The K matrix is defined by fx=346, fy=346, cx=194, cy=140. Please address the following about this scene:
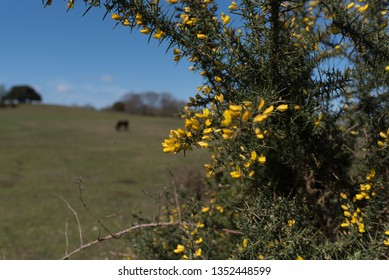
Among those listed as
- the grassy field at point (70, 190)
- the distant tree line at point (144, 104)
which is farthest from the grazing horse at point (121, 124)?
the distant tree line at point (144, 104)

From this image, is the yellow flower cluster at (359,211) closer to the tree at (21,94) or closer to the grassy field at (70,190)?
the grassy field at (70,190)

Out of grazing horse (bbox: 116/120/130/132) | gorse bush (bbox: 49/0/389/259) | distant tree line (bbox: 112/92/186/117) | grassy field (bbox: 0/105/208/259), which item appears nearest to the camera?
gorse bush (bbox: 49/0/389/259)

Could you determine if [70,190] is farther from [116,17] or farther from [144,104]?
[144,104]

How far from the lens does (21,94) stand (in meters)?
79.9

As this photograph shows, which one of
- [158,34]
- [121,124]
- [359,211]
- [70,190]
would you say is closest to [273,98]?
→ [158,34]

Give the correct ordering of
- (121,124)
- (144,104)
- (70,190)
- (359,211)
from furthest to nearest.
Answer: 1. (144,104)
2. (121,124)
3. (70,190)
4. (359,211)

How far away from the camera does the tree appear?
7875 centimetres

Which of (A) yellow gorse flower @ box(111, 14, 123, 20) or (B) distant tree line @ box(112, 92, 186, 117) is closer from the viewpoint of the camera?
(A) yellow gorse flower @ box(111, 14, 123, 20)

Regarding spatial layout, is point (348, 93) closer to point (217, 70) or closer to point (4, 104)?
point (217, 70)

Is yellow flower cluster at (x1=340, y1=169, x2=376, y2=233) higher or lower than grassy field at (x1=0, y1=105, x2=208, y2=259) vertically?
higher

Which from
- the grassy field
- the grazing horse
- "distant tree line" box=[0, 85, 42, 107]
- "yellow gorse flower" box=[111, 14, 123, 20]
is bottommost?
the grassy field

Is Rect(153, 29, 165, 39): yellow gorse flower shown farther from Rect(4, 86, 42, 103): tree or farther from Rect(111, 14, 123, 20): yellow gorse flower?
Rect(4, 86, 42, 103): tree

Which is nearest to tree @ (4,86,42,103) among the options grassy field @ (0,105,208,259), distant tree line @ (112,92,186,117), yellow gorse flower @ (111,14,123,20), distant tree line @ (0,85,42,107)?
distant tree line @ (0,85,42,107)

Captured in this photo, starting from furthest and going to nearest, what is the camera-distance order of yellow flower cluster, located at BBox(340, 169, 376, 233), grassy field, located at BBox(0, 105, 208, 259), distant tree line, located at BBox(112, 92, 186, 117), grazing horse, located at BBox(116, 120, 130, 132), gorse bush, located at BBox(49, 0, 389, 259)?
distant tree line, located at BBox(112, 92, 186, 117)
grazing horse, located at BBox(116, 120, 130, 132)
grassy field, located at BBox(0, 105, 208, 259)
yellow flower cluster, located at BBox(340, 169, 376, 233)
gorse bush, located at BBox(49, 0, 389, 259)
